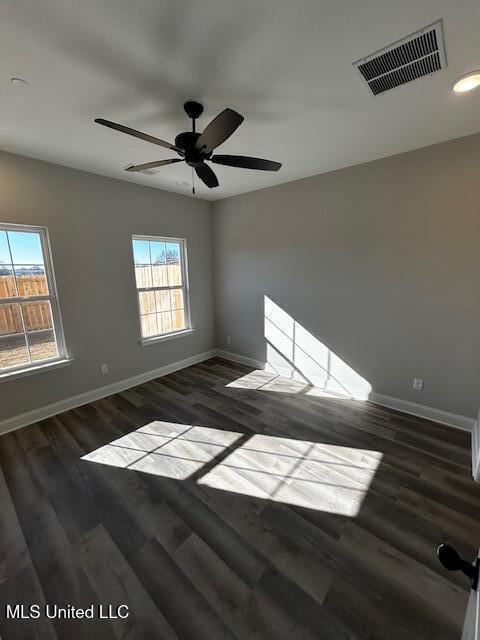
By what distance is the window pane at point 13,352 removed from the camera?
264 cm

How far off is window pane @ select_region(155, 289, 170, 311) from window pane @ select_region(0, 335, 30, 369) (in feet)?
5.52

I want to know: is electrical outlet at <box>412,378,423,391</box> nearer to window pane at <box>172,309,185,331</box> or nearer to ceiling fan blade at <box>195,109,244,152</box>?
ceiling fan blade at <box>195,109,244,152</box>

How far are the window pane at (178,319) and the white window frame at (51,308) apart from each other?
1590 millimetres

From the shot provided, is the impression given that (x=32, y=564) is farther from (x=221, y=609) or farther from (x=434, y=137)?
(x=434, y=137)

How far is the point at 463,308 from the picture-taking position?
2492 mm

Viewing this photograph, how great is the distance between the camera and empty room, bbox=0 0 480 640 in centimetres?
126

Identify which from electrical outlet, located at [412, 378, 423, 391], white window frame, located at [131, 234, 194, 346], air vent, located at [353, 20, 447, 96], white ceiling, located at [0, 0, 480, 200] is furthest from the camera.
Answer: white window frame, located at [131, 234, 194, 346]

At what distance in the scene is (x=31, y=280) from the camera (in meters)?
2.74

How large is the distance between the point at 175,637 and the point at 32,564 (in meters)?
0.93

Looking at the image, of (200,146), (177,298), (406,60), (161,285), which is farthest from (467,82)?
(177,298)

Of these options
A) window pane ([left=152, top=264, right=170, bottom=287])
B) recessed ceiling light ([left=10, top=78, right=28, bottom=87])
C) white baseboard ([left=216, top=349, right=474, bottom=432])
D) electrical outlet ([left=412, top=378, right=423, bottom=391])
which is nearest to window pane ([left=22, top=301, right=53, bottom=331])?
window pane ([left=152, top=264, right=170, bottom=287])

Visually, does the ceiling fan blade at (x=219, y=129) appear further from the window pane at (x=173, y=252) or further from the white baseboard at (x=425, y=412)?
the white baseboard at (x=425, y=412)

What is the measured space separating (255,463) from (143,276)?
284 centimetres

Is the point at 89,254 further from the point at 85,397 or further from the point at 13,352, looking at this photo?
the point at 85,397
